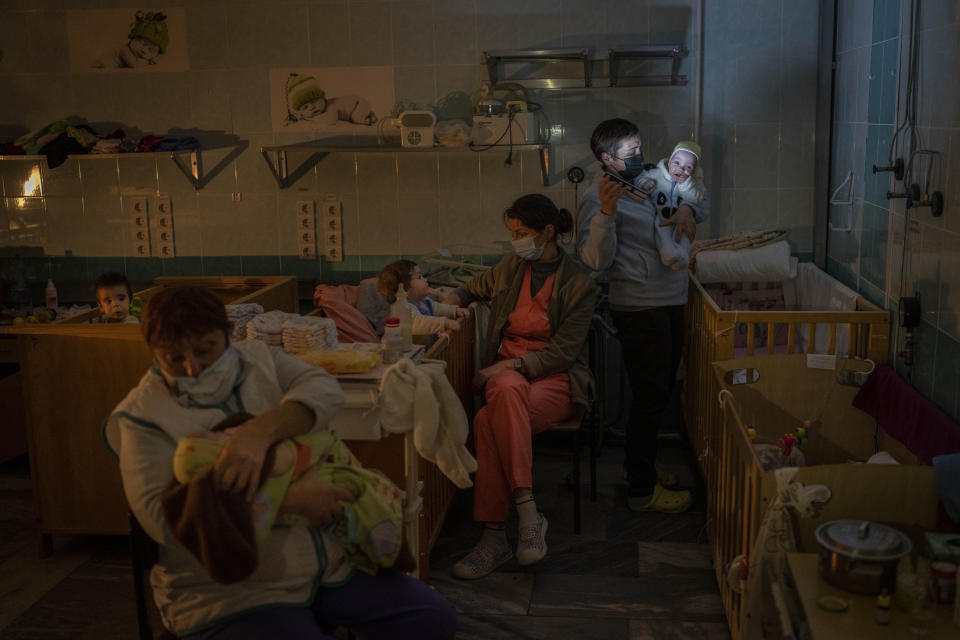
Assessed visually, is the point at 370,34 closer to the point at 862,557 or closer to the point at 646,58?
the point at 646,58

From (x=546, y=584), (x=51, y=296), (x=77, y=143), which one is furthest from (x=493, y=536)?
(x=77, y=143)

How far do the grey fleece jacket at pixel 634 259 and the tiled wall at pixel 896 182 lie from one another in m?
0.79

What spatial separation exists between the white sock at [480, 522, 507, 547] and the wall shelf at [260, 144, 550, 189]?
6.31 ft

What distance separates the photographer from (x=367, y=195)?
520 cm

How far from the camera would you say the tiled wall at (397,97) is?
4.87 meters

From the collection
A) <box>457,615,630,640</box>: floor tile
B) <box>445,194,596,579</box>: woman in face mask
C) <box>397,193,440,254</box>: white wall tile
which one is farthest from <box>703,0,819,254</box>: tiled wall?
<box>457,615,630,640</box>: floor tile

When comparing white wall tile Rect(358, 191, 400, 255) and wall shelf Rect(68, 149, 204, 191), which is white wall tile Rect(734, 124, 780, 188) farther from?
wall shelf Rect(68, 149, 204, 191)

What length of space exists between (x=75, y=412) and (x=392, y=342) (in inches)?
55.4

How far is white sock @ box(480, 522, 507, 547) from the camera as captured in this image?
12.1 feet

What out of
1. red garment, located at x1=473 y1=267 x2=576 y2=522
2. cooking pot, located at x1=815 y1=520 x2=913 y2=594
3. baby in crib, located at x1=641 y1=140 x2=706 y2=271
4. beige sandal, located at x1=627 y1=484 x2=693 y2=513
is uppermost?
baby in crib, located at x1=641 y1=140 x2=706 y2=271

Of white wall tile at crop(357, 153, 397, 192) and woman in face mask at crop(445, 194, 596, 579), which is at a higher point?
white wall tile at crop(357, 153, 397, 192)

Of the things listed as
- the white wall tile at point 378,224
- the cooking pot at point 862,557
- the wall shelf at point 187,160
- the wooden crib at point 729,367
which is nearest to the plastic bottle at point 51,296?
the wall shelf at point 187,160

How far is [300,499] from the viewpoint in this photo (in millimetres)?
2070

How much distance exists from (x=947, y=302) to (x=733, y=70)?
218 cm
